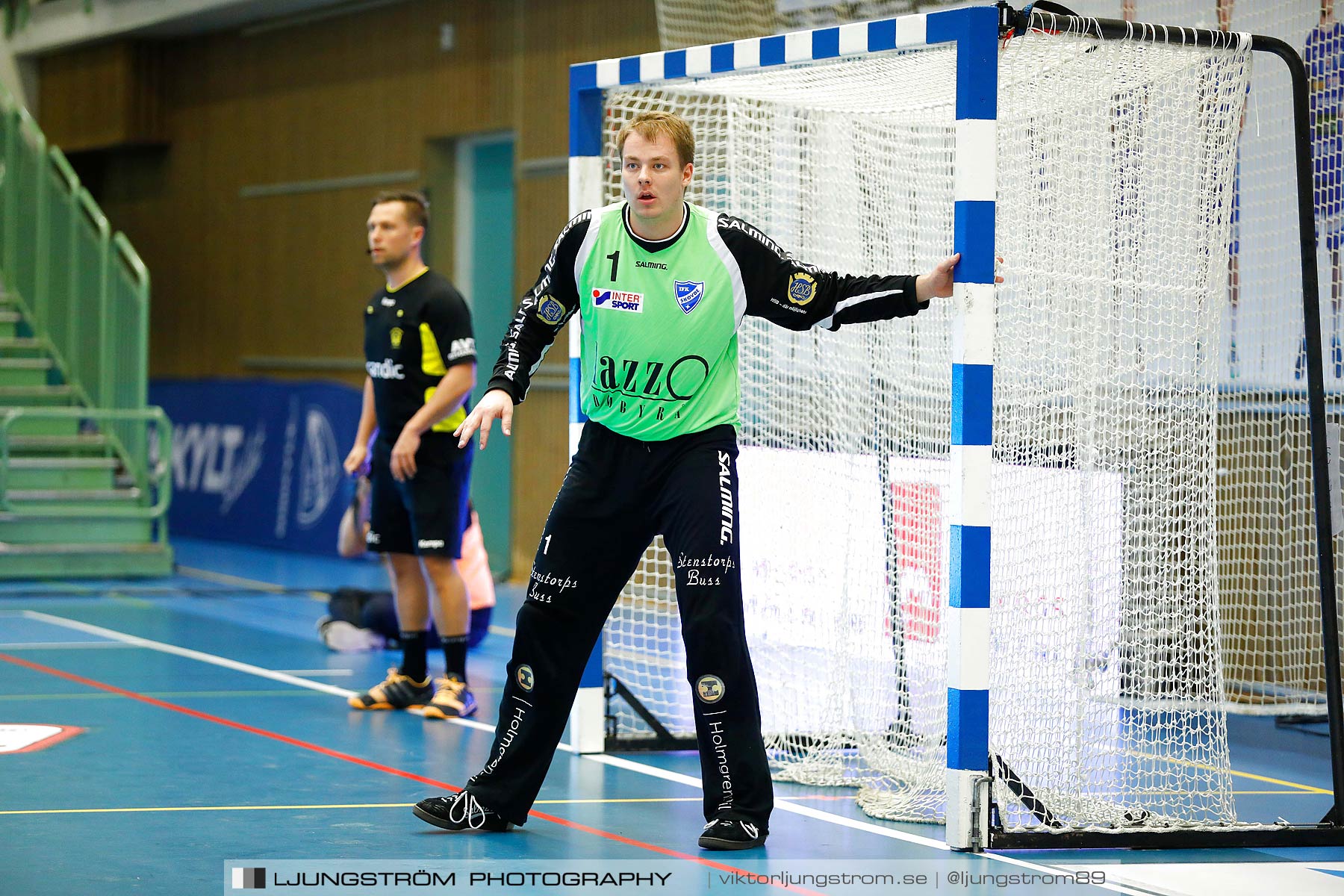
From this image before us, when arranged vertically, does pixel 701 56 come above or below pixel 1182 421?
above

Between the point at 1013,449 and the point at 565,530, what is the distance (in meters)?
1.62

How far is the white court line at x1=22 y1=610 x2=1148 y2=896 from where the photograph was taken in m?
4.96

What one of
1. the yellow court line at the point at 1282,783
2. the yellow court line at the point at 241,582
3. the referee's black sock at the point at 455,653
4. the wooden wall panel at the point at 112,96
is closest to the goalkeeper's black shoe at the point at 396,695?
the referee's black sock at the point at 455,653

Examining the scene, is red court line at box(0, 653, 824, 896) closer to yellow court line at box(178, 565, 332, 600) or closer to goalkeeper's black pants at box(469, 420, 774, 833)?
goalkeeper's black pants at box(469, 420, 774, 833)

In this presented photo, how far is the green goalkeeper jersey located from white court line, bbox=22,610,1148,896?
143 centimetres

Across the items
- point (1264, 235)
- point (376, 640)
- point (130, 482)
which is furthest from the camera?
point (130, 482)

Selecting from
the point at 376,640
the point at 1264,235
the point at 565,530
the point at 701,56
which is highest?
the point at 701,56

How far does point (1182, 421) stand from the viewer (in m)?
5.83

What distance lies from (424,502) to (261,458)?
9606 millimetres

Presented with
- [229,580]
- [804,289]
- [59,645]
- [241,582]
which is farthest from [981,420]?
[229,580]

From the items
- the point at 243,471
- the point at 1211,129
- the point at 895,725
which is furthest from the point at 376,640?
the point at 243,471

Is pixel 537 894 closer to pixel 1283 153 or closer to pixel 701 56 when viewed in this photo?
pixel 701 56

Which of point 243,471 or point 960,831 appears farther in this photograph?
point 243,471

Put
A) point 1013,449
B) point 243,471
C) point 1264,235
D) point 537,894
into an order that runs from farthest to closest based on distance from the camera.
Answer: point 243,471, point 1264,235, point 1013,449, point 537,894
